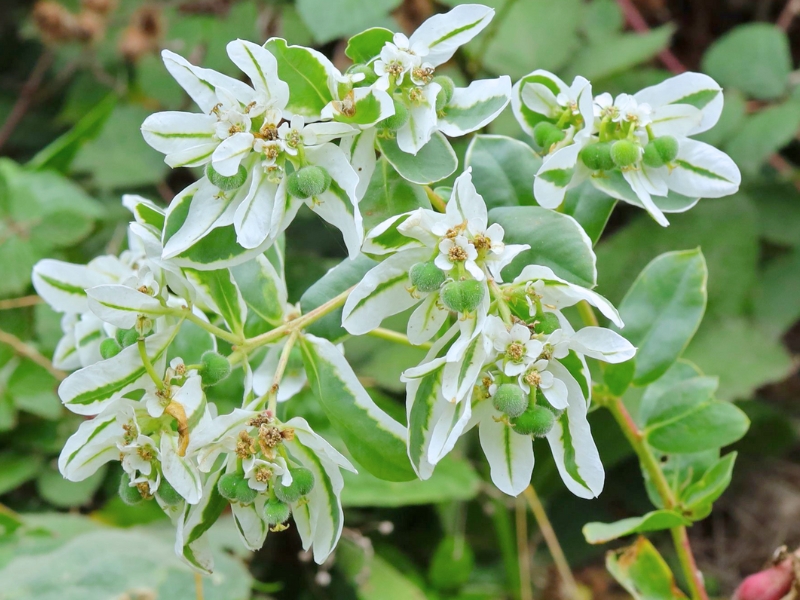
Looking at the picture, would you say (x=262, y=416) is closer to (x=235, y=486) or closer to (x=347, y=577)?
(x=235, y=486)

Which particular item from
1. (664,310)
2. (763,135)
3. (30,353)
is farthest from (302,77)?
(763,135)

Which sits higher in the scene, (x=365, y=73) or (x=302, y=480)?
(x=365, y=73)

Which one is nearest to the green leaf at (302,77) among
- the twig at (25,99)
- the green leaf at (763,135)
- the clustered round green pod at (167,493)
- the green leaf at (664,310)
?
the clustered round green pod at (167,493)

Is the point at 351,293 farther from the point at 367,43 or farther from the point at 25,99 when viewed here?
the point at 25,99

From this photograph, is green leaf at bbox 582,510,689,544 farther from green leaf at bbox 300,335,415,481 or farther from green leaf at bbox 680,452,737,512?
green leaf at bbox 300,335,415,481

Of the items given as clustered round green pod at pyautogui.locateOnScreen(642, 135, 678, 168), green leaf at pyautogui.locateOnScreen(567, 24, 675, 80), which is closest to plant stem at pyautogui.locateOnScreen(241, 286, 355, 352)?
clustered round green pod at pyautogui.locateOnScreen(642, 135, 678, 168)

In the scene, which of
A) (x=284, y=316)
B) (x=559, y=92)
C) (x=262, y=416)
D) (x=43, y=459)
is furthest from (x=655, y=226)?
(x=43, y=459)

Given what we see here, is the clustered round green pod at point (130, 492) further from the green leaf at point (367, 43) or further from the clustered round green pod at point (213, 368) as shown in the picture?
the green leaf at point (367, 43)
